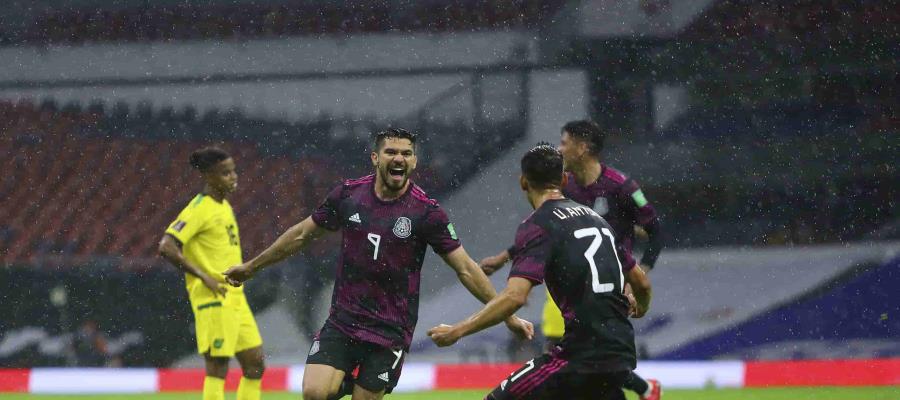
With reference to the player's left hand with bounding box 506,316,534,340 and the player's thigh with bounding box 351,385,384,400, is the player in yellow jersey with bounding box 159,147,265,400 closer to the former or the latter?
the player's thigh with bounding box 351,385,384,400

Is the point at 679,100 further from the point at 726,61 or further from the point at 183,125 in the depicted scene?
the point at 183,125

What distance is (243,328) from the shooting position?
782cm

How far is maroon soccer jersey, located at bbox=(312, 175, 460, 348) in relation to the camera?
549 centimetres

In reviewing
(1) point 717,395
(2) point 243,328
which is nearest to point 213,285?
(2) point 243,328

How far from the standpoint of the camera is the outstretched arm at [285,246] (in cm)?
574

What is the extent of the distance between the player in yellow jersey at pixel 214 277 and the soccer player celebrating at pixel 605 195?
183cm

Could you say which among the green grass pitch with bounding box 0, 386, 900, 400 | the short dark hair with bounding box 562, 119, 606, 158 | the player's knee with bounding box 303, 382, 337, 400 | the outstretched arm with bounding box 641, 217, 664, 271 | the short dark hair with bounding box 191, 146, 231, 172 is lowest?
the player's knee with bounding box 303, 382, 337, 400

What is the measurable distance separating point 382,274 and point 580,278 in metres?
1.36

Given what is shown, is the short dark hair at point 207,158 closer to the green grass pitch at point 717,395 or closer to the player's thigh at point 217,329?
the player's thigh at point 217,329

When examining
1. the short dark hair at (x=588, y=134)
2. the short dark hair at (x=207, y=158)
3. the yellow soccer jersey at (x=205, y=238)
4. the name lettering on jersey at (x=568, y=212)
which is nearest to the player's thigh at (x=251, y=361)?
the yellow soccer jersey at (x=205, y=238)

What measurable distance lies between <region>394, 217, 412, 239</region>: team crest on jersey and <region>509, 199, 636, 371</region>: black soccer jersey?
3.76ft

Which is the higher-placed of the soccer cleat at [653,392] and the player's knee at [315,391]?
the soccer cleat at [653,392]

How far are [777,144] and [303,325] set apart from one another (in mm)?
5595

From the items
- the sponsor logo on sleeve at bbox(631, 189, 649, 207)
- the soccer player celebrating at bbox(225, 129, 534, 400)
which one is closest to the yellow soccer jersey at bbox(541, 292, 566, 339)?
the sponsor logo on sleeve at bbox(631, 189, 649, 207)
